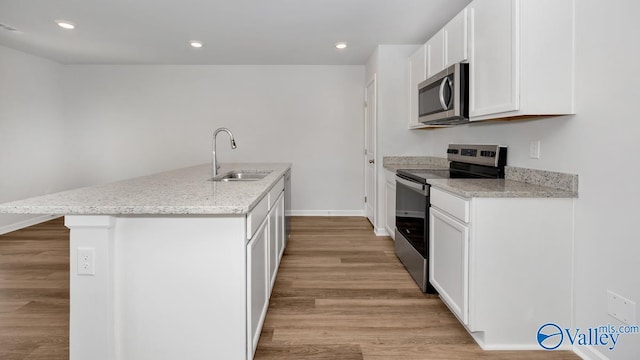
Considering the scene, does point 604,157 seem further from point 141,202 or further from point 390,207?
point 390,207

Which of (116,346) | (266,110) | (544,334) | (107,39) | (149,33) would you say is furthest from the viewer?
(266,110)

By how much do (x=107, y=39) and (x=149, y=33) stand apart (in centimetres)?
68

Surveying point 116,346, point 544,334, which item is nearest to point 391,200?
point 544,334

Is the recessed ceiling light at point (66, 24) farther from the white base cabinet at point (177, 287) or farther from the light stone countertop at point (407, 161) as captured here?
the light stone countertop at point (407, 161)

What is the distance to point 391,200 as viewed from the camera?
4.07 m

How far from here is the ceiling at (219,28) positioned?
3238mm

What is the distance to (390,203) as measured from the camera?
4.12 m

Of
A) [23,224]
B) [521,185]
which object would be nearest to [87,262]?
[521,185]

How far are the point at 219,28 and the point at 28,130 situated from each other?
325 centimetres

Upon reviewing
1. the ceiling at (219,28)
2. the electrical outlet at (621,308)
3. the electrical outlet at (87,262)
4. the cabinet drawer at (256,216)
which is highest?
the ceiling at (219,28)

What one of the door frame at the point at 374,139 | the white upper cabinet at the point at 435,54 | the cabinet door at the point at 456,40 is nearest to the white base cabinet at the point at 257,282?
the cabinet door at the point at 456,40

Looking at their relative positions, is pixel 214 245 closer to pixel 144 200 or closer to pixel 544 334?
pixel 144 200

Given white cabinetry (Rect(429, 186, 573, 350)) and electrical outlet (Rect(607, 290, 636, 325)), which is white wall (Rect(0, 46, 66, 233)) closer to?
white cabinetry (Rect(429, 186, 573, 350))

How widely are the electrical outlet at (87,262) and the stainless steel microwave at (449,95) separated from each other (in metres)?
2.32
